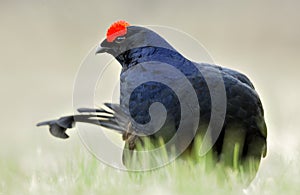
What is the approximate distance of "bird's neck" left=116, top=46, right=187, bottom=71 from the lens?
409cm

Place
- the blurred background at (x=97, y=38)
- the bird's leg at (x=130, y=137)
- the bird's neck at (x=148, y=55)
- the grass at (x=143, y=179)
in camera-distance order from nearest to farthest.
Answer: the grass at (x=143, y=179)
the bird's leg at (x=130, y=137)
the bird's neck at (x=148, y=55)
the blurred background at (x=97, y=38)

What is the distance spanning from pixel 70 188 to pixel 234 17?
9.40 meters

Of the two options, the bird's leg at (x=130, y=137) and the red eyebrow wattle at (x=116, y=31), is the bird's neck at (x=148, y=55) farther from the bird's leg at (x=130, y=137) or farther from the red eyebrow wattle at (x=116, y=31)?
the bird's leg at (x=130, y=137)

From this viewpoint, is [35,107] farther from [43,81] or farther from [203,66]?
[203,66]

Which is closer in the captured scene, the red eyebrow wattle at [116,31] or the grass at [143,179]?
the grass at [143,179]

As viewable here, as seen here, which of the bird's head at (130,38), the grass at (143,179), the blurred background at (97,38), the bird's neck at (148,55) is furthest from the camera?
the blurred background at (97,38)

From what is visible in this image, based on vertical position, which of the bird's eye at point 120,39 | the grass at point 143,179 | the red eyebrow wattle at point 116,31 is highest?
the red eyebrow wattle at point 116,31

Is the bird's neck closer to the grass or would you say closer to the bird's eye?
Answer: the bird's eye

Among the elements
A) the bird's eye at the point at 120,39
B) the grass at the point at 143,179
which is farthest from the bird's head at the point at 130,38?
the grass at the point at 143,179

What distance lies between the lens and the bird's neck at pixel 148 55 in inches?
161

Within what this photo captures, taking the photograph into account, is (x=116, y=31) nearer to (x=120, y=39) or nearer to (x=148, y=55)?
(x=120, y=39)

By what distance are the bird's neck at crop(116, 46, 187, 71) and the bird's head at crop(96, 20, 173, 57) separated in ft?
0.07

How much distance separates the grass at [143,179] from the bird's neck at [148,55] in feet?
1.79

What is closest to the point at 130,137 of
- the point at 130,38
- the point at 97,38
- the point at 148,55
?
the point at 148,55
